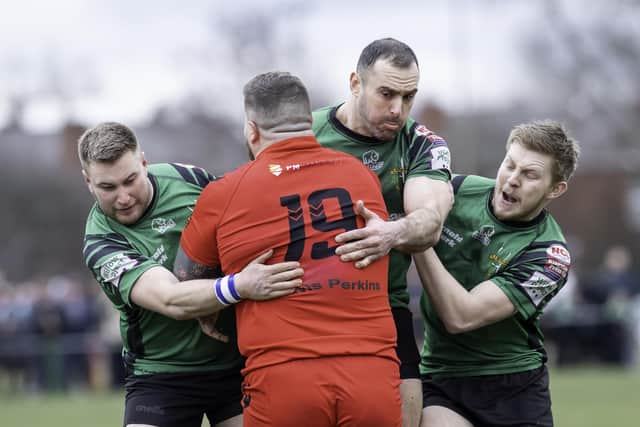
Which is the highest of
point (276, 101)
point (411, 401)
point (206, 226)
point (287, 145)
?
point (276, 101)

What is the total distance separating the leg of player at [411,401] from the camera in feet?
19.5

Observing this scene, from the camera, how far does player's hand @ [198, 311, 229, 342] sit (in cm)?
564

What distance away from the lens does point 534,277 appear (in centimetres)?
600

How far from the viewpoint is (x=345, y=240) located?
16.3ft

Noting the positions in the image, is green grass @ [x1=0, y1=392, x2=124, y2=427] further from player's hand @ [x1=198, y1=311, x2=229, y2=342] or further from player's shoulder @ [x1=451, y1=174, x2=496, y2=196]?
player's shoulder @ [x1=451, y1=174, x2=496, y2=196]

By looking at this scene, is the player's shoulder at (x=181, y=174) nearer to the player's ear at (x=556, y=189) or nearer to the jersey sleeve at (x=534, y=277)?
the jersey sleeve at (x=534, y=277)

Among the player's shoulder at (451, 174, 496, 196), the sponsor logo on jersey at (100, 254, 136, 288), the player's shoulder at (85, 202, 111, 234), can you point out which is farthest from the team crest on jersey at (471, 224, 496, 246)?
the player's shoulder at (85, 202, 111, 234)

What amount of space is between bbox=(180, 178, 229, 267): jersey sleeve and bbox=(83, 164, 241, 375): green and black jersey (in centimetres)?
67

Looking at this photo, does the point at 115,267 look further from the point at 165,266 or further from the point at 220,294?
the point at 220,294

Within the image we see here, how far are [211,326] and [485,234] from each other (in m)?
1.68

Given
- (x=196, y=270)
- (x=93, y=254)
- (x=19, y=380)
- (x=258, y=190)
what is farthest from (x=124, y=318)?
(x=19, y=380)

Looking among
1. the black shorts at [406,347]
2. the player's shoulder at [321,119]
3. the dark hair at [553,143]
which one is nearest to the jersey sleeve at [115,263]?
the player's shoulder at [321,119]

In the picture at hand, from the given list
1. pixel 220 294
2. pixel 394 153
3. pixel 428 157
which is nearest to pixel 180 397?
pixel 220 294

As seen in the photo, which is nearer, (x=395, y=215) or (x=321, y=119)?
(x=395, y=215)
